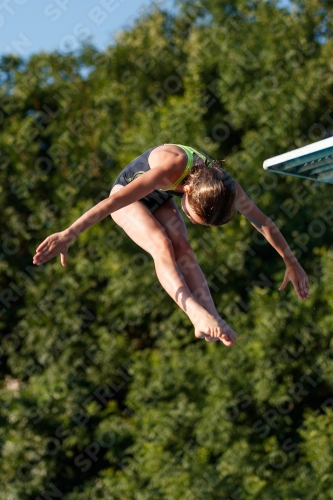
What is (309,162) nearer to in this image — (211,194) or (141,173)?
(141,173)

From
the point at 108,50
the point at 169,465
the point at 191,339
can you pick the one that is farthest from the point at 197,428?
the point at 108,50

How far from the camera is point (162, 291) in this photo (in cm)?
1000

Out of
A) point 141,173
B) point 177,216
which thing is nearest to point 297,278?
point 177,216

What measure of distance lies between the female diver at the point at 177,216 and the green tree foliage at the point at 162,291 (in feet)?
16.2

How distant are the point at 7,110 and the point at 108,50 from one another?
169 cm

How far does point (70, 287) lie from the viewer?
10.6m

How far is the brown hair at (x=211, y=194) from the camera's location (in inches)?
147

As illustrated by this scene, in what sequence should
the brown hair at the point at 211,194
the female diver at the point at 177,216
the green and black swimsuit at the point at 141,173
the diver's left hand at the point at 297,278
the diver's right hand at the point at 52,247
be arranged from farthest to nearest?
the diver's left hand at the point at 297,278, the green and black swimsuit at the point at 141,173, the brown hair at the point at 211,194, the female diver at the point at 177,216, the diver's right hand at the point at 52,247

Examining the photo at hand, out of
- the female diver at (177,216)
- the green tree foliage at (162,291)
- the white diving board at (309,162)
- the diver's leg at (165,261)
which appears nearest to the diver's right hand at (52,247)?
the female diver at (177,216)

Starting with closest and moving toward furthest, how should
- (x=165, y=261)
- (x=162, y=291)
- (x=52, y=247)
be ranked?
1. (x=52, y=247)
2. (x=165, y=261)
3. (x=162, y=291)

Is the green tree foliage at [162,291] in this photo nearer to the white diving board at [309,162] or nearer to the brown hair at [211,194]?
the white diving board at [309,162]

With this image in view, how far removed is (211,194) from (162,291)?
6.31 m

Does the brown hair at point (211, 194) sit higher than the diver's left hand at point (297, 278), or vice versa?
the brown hair at point (211, 194)

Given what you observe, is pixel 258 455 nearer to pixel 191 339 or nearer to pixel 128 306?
pixel 191 339
